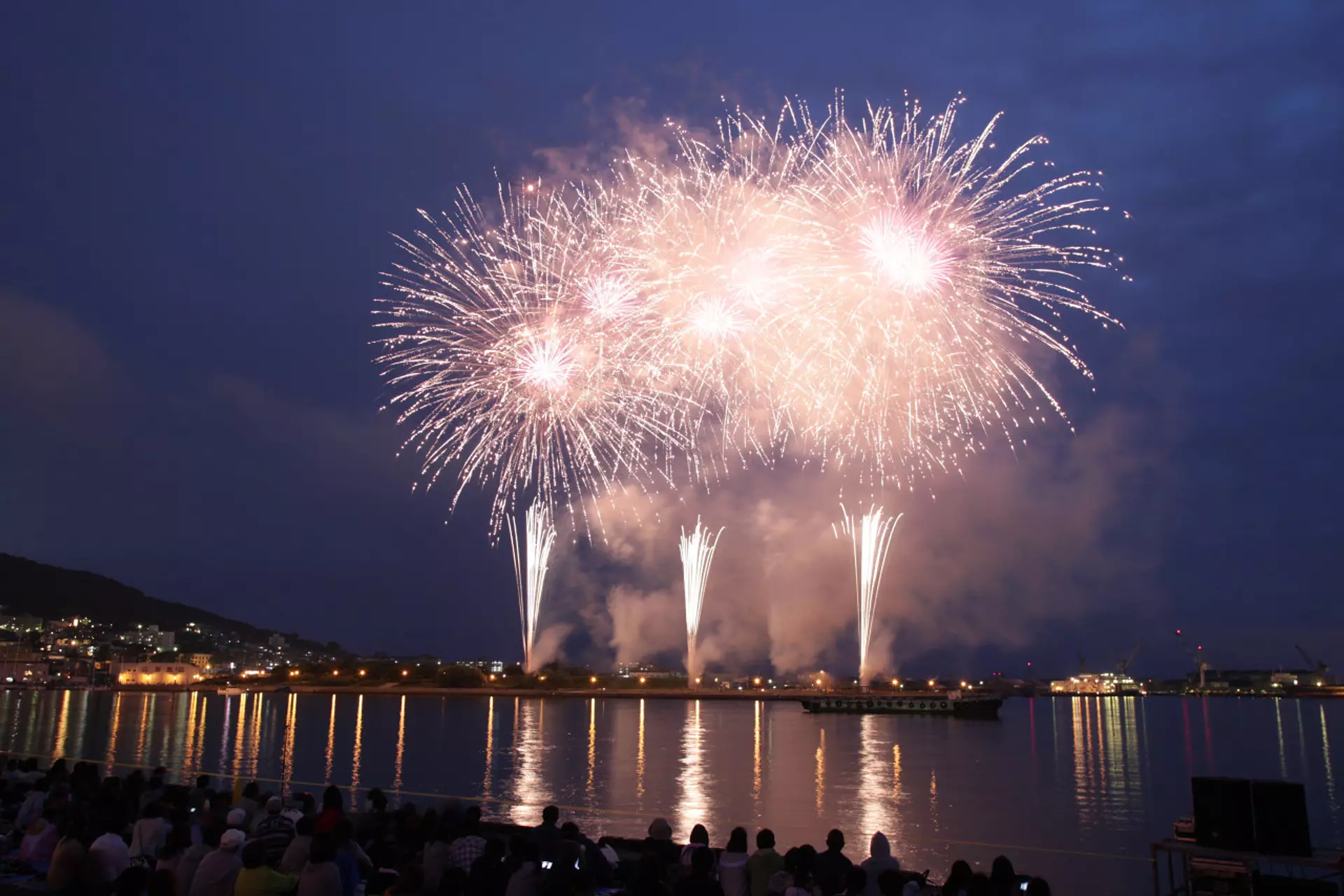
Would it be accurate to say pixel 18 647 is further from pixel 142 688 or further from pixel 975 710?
pixel 975 710

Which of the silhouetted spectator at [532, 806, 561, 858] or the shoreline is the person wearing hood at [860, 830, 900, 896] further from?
the shoreline

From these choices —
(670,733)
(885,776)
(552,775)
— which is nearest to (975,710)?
(670,733)

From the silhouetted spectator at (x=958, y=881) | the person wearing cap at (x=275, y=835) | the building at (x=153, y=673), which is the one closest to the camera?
the silhouetted spectator at (x=958, y=881)

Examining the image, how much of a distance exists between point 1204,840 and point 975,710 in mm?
96129

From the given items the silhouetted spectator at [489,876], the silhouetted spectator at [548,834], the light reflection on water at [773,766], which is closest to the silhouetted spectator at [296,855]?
the silhouetted spectator at [489,876]

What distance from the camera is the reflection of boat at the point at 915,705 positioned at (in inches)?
3875

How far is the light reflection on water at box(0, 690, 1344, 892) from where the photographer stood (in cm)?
2364

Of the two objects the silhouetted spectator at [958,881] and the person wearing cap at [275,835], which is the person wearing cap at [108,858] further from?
the silhouetted spectator at [958,881]

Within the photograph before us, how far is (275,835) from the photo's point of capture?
8.62 metres

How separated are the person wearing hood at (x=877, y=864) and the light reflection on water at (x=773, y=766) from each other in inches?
99.7

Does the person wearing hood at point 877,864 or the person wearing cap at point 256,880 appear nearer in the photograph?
the person wearing cap at point 256,880

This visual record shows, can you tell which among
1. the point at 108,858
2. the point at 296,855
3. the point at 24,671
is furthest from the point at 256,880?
the point at 24,671

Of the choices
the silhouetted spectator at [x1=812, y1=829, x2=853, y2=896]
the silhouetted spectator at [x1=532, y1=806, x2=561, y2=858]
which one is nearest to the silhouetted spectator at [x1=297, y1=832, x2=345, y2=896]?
the silhouetted spectator at [x1=532, y1=806, x2=561, y2=858]

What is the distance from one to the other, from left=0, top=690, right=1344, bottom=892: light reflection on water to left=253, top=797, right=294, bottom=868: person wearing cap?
23.5 feet
